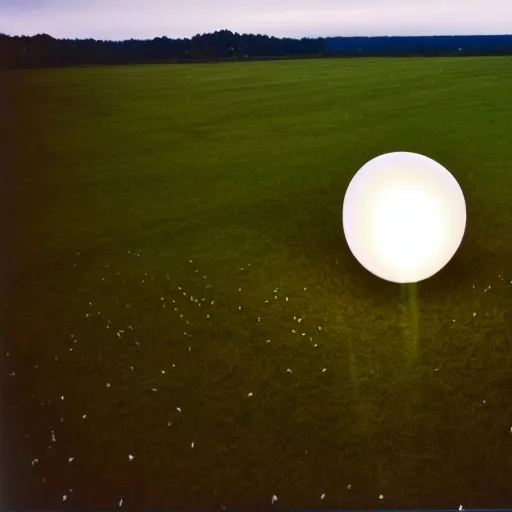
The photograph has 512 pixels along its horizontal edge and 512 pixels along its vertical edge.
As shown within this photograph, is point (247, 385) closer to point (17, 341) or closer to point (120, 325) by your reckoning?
point (120, 325)


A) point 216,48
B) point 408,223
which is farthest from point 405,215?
point 216,48

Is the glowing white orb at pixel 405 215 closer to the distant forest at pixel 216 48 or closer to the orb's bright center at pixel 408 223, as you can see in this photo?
the orb's bright center at pixel 408 223

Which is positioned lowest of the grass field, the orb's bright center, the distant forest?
the grass field

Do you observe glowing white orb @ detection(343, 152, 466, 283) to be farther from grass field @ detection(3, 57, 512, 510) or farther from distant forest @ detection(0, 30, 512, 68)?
distant forest @ detection(0, 30, 512, 68)

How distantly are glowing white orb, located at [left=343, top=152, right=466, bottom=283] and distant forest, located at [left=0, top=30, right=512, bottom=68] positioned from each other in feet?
9.62

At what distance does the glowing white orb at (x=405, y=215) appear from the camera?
125 inches

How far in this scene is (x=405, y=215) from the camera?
3.16 metres

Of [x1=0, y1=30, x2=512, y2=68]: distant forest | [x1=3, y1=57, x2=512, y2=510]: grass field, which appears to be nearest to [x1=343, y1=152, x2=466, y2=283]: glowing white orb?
[x1=3, y1=57, x2=512, y2=510]: grass field

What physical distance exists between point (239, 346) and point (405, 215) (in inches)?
49.6

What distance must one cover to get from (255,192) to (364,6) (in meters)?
1.96

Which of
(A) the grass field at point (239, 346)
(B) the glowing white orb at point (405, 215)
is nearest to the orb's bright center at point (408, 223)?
(B) the glowing white orb at point (405, 215)

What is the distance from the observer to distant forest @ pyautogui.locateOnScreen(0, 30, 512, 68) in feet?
18.7

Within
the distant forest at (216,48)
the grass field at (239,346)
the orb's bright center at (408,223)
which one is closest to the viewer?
the grass field at (239,346)

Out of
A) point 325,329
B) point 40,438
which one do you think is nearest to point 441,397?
point 325,329
